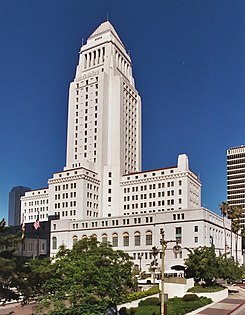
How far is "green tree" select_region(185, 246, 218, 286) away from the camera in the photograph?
57438 millimetres

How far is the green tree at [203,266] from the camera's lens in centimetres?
5744

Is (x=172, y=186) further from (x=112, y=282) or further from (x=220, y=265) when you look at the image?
(x=112, y=282)

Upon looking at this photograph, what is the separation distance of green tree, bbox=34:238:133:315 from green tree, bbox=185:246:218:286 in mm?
26330

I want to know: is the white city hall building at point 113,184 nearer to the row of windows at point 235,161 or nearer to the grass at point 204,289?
the grass at point 204,289

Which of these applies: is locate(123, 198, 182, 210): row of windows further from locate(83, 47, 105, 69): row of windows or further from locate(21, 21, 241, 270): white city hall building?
locate(83, 47, 105, 69): row of windows

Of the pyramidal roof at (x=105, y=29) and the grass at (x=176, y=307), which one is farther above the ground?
the pyramidal roof at (x=105, y=29)

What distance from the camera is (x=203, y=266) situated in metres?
57.5

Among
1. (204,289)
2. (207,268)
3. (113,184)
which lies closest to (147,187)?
(113,184)

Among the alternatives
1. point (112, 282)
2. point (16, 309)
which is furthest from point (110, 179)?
point (112, 282)

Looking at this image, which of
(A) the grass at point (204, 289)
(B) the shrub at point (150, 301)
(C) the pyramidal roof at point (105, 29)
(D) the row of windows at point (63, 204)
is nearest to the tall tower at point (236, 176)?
(C) the pyramidal roof at point (105, 29)

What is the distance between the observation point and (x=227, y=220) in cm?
10944

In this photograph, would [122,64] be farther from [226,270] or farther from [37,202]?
[226,270]

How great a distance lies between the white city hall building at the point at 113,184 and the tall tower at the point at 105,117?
278mm

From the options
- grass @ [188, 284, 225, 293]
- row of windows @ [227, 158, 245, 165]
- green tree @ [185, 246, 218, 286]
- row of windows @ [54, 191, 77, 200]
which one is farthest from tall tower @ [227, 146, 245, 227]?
grass @ [188, 284, 225, 293]
